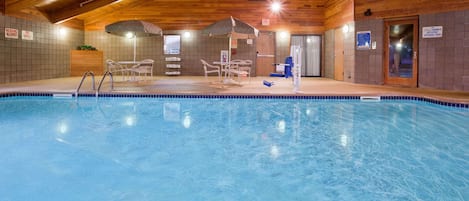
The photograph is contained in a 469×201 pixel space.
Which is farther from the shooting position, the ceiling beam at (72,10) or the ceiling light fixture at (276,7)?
the ceiling light fixture at (276,7)

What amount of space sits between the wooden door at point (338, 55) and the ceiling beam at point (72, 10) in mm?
7019

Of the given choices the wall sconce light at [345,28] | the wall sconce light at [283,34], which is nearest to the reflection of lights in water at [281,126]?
the wall sconce light at [345,28]

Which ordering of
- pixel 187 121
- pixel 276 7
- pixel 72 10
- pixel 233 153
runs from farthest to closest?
pixel 276 7
pixel 72 10
pixel 187 121
pixel 233 153

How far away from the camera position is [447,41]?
27.8 feet

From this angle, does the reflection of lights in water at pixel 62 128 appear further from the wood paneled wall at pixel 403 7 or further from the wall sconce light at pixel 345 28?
the wall sconce light at pixel 345 28

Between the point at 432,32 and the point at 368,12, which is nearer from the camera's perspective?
the point at 432,32

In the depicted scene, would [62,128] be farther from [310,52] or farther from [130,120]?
[310,52]

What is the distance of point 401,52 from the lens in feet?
31.2

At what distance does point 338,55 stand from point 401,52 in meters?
2.65

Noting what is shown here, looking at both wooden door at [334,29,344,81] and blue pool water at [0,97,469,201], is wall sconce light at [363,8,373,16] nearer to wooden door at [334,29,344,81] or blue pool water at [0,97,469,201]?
wooden door at [334,29,344,81]

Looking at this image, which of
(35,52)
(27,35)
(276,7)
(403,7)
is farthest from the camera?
(276,7)

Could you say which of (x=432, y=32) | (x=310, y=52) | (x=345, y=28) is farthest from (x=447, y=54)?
(x=310, y=52)

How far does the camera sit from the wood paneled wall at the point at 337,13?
1066cm

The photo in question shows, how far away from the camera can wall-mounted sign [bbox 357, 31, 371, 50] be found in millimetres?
10000
